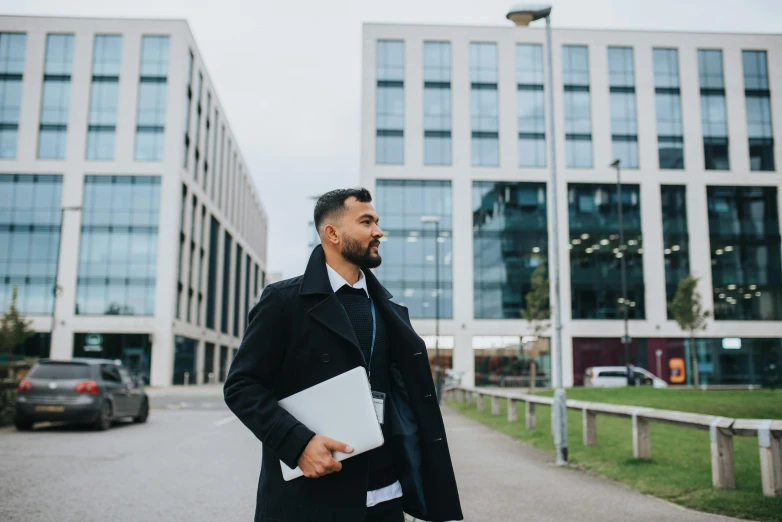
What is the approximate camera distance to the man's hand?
248cm

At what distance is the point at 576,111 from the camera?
51250 millimetres

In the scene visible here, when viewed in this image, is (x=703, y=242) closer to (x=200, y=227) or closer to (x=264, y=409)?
(x=200, y=227)

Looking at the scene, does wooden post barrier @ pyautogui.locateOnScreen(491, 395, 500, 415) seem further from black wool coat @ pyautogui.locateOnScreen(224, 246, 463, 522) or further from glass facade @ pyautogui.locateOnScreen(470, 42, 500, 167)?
glass facade @ pyautogui.locateOnScreen(470, 42, 500, 167)

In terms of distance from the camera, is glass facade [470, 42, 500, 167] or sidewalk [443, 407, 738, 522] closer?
sidewalk [443, 407, 738, 522]

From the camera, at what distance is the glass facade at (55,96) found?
51625 mm

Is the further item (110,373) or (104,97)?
(104,97)

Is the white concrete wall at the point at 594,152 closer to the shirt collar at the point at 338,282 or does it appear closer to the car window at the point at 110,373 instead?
the car window at the point at 110,373

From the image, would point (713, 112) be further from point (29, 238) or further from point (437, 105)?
point (29, 238)

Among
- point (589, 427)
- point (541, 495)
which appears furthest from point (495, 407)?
point (541, 495)

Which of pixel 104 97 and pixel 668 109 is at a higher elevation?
pixel 104 97

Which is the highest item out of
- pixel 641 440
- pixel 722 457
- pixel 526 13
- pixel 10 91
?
pixel 10 91

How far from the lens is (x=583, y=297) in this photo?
50000mm

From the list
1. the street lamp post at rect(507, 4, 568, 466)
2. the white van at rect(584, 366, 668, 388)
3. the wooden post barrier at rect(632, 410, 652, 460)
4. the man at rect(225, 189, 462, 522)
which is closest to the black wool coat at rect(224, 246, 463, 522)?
the man at rect(225, 189, 462, 522)

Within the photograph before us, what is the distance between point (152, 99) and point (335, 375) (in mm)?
54043
